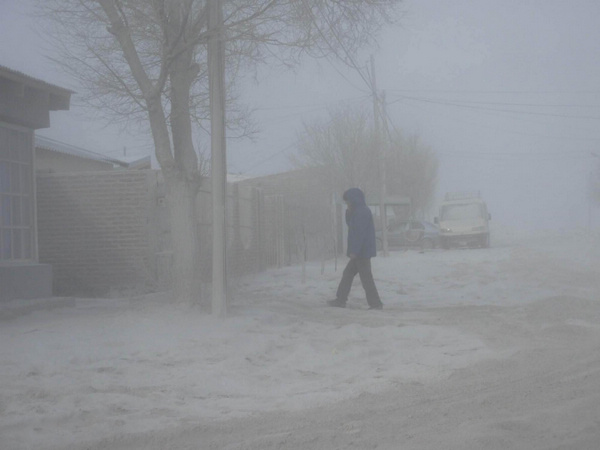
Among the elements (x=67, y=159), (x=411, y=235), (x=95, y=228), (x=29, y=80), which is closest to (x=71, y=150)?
(x=67, y=159)

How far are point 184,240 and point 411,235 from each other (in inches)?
924

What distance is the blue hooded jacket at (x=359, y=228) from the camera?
10133 mm

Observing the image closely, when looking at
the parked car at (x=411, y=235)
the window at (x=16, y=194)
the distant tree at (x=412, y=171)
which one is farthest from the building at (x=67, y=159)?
the distant tree at (x=412, y=171)

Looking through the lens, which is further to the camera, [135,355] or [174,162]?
[174,162]

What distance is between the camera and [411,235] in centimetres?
3161

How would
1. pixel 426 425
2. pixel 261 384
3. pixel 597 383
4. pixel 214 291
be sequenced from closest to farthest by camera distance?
pixel 426 425, pixel 597 383, pixel 261 384, pixel 214 291

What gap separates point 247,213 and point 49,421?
12235mm

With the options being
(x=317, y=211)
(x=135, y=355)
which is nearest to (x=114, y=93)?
(x=135, y=355)

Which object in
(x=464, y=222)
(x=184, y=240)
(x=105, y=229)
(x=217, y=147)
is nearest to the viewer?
(x=217, y=147)

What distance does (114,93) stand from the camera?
32.0ft

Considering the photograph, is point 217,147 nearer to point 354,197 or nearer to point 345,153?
point 354,197

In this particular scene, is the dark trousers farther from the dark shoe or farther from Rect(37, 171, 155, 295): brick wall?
Rect(37, 171, 155, 295): brick wall

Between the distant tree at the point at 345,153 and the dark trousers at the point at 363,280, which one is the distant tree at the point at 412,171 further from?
the dark trousers at the point at 363,280

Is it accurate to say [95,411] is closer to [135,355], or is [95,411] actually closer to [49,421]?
[49,421]
